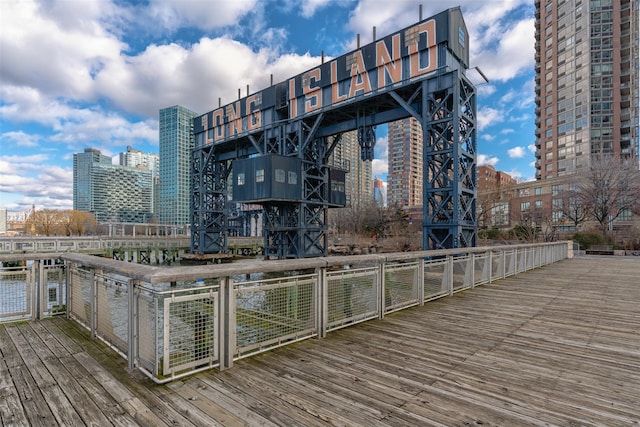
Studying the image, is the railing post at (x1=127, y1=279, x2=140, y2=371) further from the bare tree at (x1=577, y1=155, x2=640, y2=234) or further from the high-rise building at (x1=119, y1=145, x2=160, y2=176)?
the high-rise building at (x1=119, y1=145, x2=160, y2=176)

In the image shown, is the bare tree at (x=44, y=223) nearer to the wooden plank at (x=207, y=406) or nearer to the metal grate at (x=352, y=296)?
the metal grate at (x=352, y=296)

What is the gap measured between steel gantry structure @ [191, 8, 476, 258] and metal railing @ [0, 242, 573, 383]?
12.0 m

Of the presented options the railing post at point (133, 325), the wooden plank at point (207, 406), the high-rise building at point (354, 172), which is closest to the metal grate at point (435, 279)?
the wooden plank at point (207, 406)

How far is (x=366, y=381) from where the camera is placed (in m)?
3.10

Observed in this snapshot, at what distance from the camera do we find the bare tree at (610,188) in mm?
34531

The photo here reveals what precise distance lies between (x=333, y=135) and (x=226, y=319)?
22797mm

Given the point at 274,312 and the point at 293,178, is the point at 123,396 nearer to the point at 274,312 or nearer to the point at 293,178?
the point at 274,312

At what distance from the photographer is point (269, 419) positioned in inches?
96.3

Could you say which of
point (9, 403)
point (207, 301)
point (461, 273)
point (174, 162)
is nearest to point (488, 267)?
point (461, 273)

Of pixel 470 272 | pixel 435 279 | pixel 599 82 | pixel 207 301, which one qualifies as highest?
pixel 599 82

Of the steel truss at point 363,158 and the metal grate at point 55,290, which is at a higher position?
the steel truss at point 363,158

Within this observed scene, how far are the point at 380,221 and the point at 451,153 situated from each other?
32390 mm

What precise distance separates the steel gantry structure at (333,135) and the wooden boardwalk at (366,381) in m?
12.7

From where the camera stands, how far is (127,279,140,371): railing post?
3.28 m
